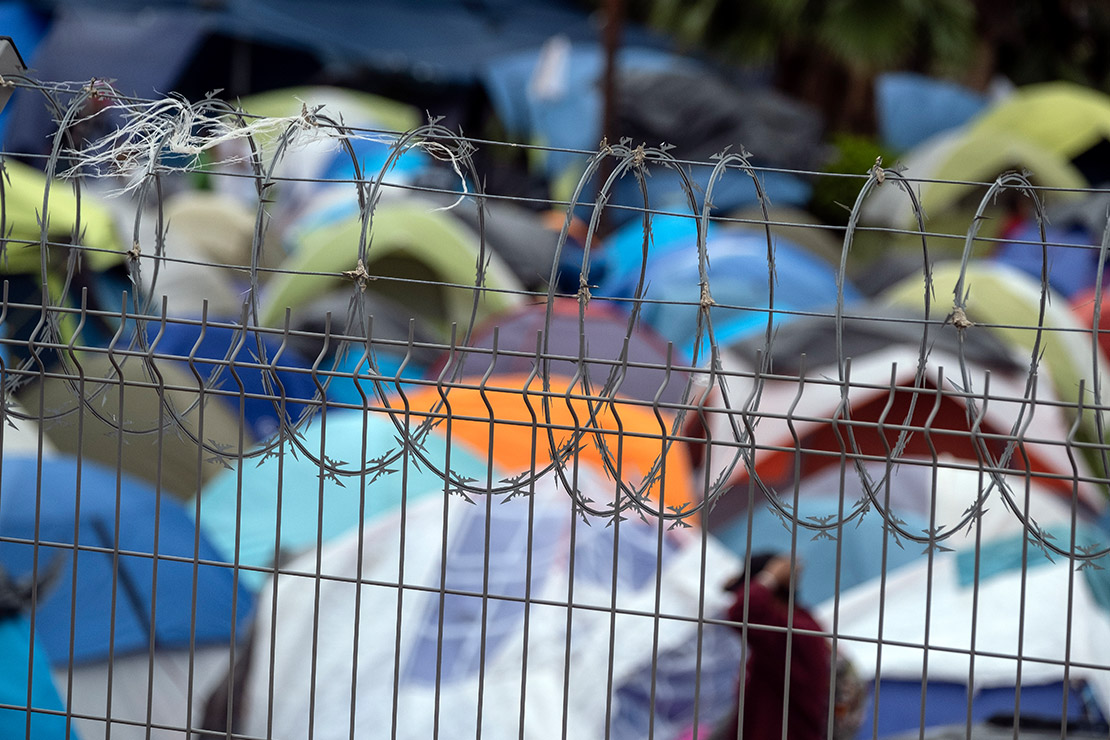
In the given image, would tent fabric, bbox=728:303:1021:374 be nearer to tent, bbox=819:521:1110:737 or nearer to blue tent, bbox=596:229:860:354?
blue tent, bbox=596:229:860:354

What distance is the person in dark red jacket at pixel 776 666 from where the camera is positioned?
99.3 inches

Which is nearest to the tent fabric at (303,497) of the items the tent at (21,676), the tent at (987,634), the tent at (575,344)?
the tent at (21,676)

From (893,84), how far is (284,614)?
32.2 ft

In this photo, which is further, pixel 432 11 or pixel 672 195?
pixel 432 11

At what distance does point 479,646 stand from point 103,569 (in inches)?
44.9

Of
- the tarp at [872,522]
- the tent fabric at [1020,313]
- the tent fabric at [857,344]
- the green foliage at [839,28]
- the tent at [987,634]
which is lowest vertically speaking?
the tent at [987,634]

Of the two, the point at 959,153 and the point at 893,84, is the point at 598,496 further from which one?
the point at 893,84

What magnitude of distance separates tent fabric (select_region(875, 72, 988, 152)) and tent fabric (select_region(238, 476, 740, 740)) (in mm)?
9215

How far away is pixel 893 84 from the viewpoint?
11164 mm

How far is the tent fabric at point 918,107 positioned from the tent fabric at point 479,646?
30.2 feet

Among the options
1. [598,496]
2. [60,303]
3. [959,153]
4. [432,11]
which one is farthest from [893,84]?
[60,303]

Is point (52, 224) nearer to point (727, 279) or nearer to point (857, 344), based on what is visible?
point (727, 279)

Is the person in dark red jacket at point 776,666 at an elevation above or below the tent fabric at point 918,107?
below

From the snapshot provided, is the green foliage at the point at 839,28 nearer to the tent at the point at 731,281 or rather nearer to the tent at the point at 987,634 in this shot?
the tent at the point at 731,281
